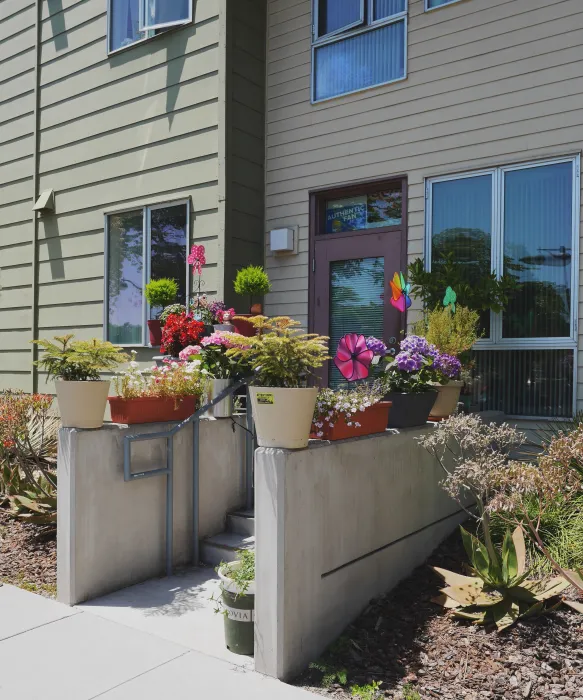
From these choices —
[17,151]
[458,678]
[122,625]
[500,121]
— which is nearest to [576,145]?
[500,121]

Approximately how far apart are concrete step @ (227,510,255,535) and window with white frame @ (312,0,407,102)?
4064 mm

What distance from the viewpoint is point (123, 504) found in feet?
13.2

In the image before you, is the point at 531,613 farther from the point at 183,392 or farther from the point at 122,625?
the point at 183,392

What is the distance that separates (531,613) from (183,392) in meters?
2.45

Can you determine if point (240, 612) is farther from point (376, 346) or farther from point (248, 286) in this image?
point (248, 286)

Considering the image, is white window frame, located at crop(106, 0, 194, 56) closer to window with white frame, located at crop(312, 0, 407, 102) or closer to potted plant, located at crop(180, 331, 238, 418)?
window with white frame, located at crop(312, 0, 407, 102)

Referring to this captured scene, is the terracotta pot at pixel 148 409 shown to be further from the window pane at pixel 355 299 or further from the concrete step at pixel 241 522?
the window pane at pixel 355 299

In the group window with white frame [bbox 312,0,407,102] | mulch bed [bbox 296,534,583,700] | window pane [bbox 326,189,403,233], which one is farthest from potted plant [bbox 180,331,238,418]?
window with white frame [bbox 312,0,407,102]

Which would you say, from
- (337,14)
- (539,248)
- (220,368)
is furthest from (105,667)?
(337,14)

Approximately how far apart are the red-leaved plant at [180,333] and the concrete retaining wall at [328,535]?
2.18 meters

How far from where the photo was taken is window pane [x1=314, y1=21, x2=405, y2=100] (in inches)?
236

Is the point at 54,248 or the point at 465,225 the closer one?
the point at 465,225

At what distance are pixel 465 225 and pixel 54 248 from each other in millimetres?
5070

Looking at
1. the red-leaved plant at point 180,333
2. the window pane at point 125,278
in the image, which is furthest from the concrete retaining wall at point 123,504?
the window pane at point 125,278
